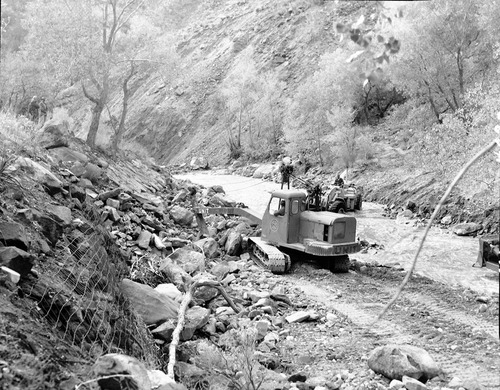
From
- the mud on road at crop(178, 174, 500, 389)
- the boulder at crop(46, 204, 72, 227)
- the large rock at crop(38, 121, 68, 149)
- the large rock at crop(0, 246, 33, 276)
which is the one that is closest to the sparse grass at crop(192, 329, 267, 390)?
the mud on road at crop(178, 174, 500, 389)

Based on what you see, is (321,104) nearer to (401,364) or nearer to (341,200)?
(341,200)

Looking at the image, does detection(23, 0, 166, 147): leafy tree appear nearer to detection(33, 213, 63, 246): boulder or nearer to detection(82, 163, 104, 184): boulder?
detection(82, 163, 104, 184): boulder

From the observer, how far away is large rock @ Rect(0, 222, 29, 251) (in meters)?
5.88

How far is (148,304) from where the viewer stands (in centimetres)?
746

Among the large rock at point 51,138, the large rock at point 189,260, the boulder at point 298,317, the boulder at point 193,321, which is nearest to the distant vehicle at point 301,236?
the large rock at point 189,260

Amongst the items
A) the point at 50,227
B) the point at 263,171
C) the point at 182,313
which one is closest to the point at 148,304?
the point at 182,313

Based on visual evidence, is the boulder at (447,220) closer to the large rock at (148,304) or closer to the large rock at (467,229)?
the large rock at (467,229)

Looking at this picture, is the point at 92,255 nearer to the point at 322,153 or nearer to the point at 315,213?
the point at 315,213

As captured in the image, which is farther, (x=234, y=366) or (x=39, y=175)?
(x=39, y=175)

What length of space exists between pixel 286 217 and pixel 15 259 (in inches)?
349

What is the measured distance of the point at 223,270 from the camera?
12.7m

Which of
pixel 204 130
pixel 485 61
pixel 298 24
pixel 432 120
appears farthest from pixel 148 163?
pixel 298 24

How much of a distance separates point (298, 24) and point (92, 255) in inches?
2158

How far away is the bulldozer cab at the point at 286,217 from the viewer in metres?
13.8
